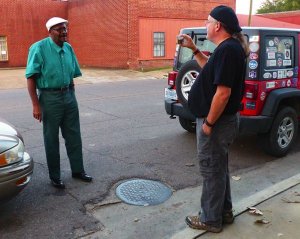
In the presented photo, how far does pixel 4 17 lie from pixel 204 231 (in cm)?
2363

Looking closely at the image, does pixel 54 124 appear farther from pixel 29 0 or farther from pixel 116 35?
pixel 29 0

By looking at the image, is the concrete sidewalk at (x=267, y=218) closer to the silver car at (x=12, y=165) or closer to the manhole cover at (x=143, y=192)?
the manhole cover at (x=143, y=192)

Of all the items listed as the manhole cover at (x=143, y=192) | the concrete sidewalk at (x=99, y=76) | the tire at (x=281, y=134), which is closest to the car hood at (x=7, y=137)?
the manhole cover at (x=143, y=192)

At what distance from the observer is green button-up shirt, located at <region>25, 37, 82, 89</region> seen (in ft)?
13.8

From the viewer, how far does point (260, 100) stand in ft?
17.5

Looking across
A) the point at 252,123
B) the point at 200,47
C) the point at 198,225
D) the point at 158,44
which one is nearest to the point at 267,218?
the point at 198,225

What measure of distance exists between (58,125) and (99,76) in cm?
1667

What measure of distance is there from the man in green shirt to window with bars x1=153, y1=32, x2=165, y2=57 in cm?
2002

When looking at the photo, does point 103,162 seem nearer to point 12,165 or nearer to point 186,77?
point 186,77

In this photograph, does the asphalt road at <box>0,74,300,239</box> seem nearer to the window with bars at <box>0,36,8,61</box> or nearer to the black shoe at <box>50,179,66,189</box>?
the black shoe at <box>50,179,66,189</box>

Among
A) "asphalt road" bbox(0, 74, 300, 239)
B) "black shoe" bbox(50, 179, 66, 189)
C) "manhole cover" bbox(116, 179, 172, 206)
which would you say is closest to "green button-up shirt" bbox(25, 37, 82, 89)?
"black shoe" bbox(50, 179, 66, 189)

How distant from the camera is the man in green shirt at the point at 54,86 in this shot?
4.23m

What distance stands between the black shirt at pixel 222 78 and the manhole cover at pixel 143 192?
1383 mm

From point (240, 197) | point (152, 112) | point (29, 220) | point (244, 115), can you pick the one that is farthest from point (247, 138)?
→ point (29, 220)
